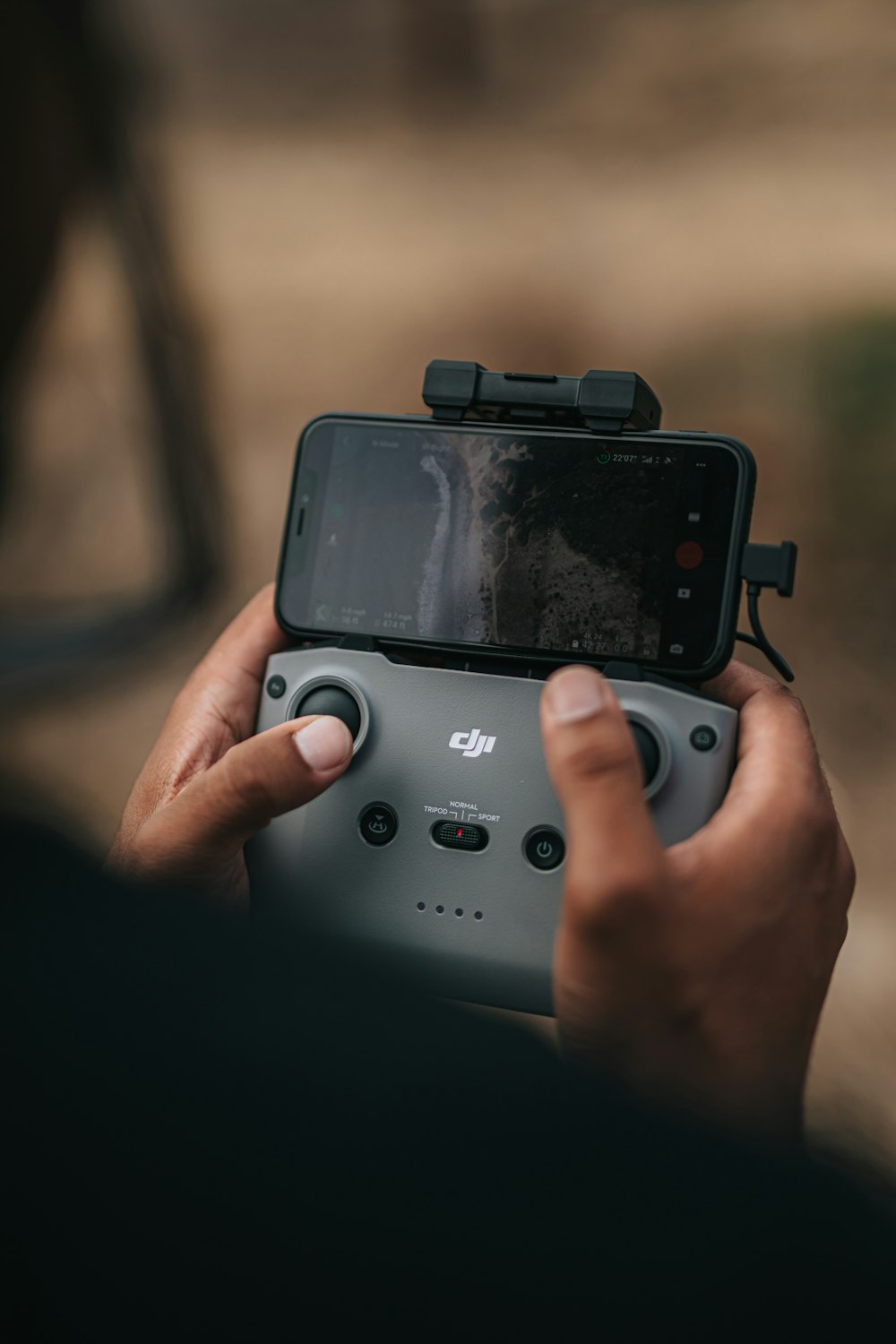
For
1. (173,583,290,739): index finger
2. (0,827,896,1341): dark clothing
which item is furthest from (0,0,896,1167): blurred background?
(0,827,896,1341): dark clothing

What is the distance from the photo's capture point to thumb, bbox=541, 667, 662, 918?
584 millimetres

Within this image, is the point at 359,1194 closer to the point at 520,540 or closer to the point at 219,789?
the point at 219,789

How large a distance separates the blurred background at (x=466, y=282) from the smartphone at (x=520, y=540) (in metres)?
1.07

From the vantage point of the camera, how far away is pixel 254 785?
69cm

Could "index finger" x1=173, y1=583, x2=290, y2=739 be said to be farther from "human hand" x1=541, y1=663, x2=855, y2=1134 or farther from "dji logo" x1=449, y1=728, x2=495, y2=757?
"human hand" x1=541, y1=663, x2=855, y2=1134

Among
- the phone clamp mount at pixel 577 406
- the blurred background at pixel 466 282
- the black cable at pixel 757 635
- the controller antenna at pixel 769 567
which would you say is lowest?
the black cable at pixel 757 635

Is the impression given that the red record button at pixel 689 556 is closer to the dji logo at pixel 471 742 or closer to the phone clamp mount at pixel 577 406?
the phone clamp mount at pixel 577 406

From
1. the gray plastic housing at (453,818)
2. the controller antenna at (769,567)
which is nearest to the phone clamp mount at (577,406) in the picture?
the controller antenna at (769,567)

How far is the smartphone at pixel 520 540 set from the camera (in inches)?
31.0

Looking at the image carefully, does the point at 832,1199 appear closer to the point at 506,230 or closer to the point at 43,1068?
the point at 43,1068

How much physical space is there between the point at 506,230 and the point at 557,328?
0.25 meters

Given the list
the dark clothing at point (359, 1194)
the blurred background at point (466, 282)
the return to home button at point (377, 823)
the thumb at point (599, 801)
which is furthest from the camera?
the blurred background at point (466, 282)

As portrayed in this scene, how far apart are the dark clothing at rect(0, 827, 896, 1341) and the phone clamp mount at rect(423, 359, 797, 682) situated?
55 centimetres

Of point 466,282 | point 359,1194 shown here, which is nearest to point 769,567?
point 359,1194
